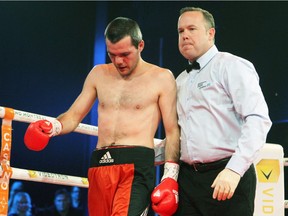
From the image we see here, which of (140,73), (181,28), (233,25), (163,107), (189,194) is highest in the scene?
(233,25)

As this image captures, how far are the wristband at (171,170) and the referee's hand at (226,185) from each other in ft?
0.99

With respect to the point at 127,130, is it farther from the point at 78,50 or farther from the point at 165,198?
the point at 78,50

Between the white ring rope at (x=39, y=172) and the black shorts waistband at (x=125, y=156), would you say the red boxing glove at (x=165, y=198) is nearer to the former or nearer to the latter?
the black shorts waistband at (x=125, y=156)

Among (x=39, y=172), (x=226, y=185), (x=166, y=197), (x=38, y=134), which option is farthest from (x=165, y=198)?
(x=39, y=172)

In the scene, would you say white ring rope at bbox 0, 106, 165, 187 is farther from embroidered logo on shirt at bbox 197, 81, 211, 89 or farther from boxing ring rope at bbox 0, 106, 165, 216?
embroidered logo on shirt at bbox 197, 81, 211, 89

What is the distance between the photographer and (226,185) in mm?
1544

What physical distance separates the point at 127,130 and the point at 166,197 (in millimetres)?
315

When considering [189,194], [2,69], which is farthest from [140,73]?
[2,69]

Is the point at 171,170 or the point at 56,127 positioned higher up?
the point at 56,127

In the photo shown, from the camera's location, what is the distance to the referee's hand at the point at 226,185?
60.6 inches

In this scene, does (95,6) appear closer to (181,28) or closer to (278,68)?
(278,68)

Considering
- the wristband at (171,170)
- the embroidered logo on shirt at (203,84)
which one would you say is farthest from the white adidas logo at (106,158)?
the embroidered logo on shirt at (203,84)

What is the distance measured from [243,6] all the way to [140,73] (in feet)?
12.9

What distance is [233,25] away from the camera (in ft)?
18.7
